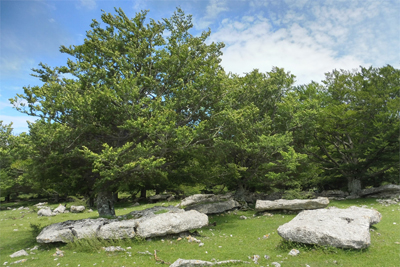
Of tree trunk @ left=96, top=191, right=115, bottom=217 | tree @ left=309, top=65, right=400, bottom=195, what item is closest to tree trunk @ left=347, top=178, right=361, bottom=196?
tree @ left=309, top=65, right=400, bottom=195

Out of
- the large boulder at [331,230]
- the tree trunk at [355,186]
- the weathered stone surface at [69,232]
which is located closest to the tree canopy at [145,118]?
the weathered stone surface at [69,232]

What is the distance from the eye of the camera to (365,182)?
37.2 meters

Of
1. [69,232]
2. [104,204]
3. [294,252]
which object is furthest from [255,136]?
[69,232]

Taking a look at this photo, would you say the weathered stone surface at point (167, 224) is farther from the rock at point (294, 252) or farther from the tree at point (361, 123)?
the tree at point (361, 123)

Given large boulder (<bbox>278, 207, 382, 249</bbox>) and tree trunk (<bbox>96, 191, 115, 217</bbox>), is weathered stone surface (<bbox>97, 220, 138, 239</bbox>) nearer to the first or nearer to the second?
tree trunk (<bbox>96, 191, 115, 217</bbox>)

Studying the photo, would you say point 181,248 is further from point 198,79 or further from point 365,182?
point 365,182

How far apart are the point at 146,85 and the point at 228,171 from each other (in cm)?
1144

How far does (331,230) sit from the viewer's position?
10.1 metres

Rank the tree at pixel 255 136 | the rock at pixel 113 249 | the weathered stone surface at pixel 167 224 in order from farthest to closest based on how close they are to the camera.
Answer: the tree at pixel 255 136
the weathered stone surface at pixel 167 224
the rock at pixel 113 249

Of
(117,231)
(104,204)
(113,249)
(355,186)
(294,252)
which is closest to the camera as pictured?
(294,252)

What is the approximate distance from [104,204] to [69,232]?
4577 mm

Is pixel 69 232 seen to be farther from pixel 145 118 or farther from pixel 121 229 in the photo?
pixel 145 118

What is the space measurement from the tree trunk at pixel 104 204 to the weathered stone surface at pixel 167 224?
523 cm

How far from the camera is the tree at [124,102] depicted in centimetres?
1406
